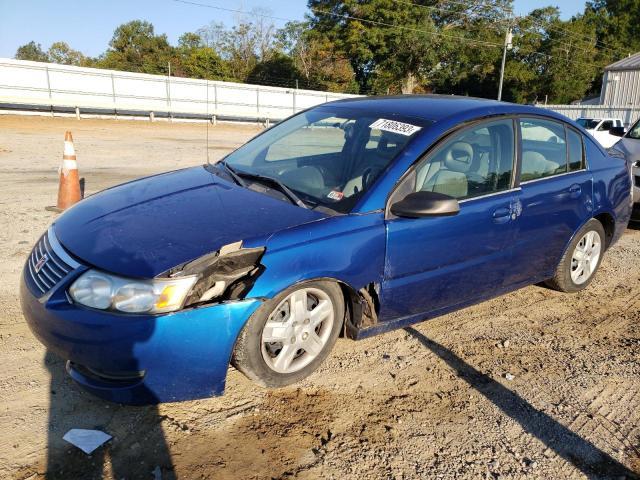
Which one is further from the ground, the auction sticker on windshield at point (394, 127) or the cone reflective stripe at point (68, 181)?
the auction sticker on windshield at point (394, 127)

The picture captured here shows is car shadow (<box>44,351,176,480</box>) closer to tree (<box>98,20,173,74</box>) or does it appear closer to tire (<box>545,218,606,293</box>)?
tire (<box>545,218,606,293</box>)

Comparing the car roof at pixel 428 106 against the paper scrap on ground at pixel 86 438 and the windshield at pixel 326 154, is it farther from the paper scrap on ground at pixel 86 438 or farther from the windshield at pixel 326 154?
the paper scrap on ground at pixel 86 438

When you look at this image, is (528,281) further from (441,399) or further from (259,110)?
(259,110)

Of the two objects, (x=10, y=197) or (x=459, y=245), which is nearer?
(x=459, y=245)

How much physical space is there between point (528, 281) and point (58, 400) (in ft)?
11.1

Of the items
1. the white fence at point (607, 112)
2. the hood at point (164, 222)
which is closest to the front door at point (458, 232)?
the hood at point (164, 222)

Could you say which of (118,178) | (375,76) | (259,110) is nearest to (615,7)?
(375,76)

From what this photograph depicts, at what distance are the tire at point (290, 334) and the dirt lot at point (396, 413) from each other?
0.51 ft

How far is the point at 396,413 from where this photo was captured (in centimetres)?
279

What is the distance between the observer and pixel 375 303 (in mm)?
3113

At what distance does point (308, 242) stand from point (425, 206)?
2.41ft

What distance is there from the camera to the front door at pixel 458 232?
3115 mm

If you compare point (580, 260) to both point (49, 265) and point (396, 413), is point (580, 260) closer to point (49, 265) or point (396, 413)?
point (396, 413)

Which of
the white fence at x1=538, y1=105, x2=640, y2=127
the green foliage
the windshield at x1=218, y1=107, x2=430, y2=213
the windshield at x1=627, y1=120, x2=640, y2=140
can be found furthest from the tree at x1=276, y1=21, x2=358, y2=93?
the windshield at x1=218, y1=107, x2=430, y2=213
